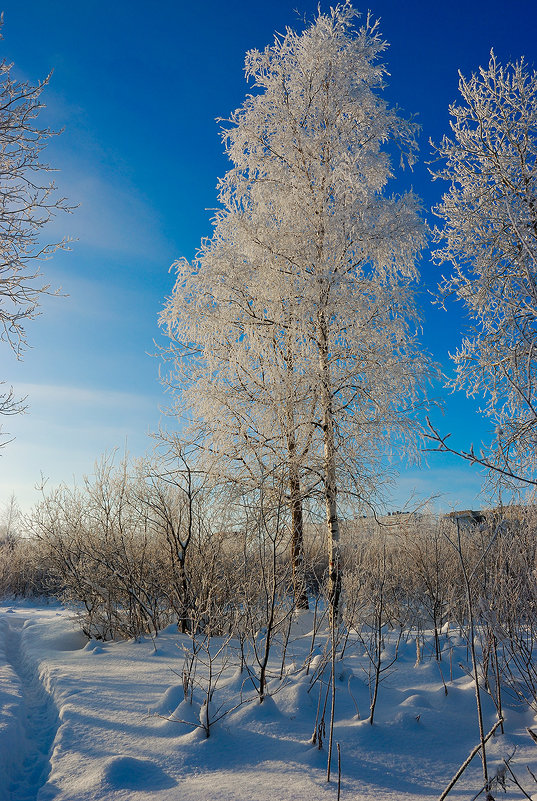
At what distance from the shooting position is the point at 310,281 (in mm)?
7336

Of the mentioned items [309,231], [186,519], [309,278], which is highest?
[309,231]

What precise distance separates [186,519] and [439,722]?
535cm

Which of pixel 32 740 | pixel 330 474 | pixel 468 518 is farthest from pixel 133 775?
pixel 468 518

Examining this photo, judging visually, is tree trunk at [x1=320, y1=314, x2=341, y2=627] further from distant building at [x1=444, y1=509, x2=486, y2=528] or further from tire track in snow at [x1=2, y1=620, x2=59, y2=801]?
tire track in snow at [x1=2, y1=620, x2=59, y2=801]

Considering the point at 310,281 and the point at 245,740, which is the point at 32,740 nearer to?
the point at 245,740

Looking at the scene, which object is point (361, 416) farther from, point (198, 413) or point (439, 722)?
point (439, 722)

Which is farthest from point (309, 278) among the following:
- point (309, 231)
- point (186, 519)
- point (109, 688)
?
point (109, 688)

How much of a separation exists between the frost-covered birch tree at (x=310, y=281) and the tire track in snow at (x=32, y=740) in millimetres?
3956

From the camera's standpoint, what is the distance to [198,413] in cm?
845

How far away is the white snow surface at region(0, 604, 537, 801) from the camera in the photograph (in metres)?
3.04

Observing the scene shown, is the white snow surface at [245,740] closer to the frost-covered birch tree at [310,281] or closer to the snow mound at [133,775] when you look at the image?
the snow mound at [133,775]

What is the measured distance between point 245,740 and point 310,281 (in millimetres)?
5585

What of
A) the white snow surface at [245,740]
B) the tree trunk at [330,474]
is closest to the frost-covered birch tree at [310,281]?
the tree trunk at [330,474]

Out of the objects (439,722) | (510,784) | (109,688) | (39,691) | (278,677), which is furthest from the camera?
(39,691)
